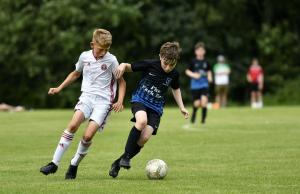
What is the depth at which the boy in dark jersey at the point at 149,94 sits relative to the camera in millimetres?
10398

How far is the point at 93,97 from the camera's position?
10250mm

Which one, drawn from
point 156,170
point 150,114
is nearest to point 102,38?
point 150,114

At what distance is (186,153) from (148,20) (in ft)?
96.9

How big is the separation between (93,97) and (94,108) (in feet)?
0.49

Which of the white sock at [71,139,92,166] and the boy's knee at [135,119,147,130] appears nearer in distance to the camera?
the white sock at [71,139,92,166]

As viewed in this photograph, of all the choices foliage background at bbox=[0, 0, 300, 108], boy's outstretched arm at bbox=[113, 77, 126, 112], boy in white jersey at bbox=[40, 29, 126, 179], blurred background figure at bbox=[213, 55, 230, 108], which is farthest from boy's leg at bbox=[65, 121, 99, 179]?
foliage background at bbox=[0, 0, 300, 108]

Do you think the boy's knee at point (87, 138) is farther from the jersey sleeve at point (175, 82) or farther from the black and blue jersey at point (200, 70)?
the black and blue jersey at point (200, 70)

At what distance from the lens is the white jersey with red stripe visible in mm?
10305

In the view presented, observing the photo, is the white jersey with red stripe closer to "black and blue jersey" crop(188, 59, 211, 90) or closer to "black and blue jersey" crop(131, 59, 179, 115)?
"black and blue jersey" crop(131, 59, 179, 115)

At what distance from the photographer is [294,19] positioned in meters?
45.3

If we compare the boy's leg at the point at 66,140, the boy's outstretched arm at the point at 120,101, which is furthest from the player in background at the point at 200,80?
the boy's leg at the point at 66,140

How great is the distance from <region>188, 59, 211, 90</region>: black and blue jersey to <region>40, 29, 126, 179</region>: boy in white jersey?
11.4 meters

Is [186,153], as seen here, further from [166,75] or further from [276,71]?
[276,71]

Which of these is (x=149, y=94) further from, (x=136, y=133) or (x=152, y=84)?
(x=136, y=133)
